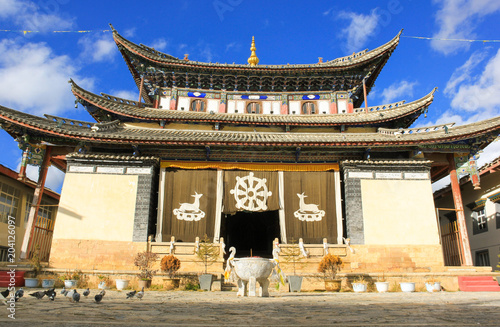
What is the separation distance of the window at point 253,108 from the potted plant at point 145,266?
1059 cm

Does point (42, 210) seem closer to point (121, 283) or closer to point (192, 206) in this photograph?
point (192, 206)

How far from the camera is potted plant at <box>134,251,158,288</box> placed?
46.6 feet

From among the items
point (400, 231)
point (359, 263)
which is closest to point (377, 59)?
point (400, 231)

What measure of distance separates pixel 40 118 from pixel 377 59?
17891 mm

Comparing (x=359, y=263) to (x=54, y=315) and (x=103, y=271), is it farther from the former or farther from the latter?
(x=54, y=315)

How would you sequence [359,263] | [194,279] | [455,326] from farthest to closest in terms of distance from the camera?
[359,263], [194,279], [455,326]

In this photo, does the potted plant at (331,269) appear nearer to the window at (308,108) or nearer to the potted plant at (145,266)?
the potted plant at (145,266)

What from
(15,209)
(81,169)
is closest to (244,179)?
(81,169)

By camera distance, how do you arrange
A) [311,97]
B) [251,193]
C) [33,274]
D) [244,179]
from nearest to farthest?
[33,274] < [251,193] < [244,179] < [311,97]

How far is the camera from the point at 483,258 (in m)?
20.5

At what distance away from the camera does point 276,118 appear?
21.3m

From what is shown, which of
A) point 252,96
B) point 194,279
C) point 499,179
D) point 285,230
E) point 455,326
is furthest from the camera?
point 252,96

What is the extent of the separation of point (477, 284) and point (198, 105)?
16300mm

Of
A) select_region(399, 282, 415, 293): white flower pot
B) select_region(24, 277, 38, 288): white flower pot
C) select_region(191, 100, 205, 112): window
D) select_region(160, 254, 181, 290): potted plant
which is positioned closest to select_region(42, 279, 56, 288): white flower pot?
select_region(24, 277, 38, 288): white flower pot
